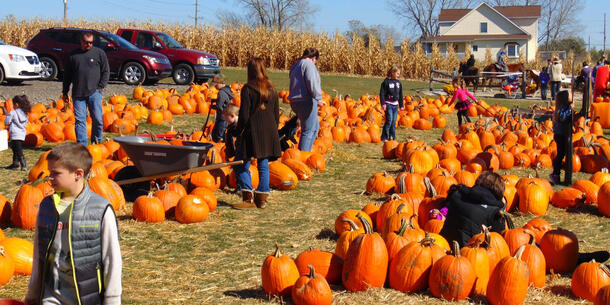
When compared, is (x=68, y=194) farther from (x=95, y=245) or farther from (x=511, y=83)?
(x=511, y=83)

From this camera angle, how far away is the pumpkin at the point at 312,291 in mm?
4355

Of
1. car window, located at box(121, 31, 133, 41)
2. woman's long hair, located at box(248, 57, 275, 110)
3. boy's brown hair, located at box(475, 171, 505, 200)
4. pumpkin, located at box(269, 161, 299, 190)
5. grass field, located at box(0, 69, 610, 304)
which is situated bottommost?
grass field, located at box(0, 69, 610, 304)

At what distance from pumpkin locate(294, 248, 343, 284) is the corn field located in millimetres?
34875

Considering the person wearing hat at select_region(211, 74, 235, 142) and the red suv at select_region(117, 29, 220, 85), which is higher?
the red suv at select_region(117, 29, 220, 85)

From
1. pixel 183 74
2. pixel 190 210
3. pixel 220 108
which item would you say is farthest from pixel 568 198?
pixel 183 74

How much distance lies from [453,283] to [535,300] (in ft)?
2.16

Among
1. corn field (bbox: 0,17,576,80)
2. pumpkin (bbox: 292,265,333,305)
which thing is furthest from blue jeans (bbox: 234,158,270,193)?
corn field (bbox: 0,17,576,80)

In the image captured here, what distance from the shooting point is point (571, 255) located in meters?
5.26

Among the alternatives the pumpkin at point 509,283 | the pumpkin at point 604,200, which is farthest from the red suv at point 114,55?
the pumpkin at point 509,283

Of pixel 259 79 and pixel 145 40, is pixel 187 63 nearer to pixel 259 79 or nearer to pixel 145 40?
pixel 145 40

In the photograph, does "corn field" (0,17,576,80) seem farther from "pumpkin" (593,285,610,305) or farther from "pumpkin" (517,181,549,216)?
"pumpkin" (593,285,610,305)

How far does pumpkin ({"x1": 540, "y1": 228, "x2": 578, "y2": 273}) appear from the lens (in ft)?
17.2

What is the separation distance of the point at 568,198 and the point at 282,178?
3463 mm

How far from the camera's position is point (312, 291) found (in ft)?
14.3
